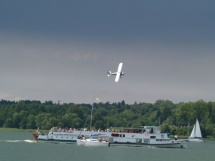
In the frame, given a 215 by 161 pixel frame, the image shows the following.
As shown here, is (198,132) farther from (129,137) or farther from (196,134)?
(129,137)

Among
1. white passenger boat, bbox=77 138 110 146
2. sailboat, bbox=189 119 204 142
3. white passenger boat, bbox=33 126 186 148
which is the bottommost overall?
white passenger boat, bbox=77 138 110 146

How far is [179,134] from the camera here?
640 feet

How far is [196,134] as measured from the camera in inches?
7426

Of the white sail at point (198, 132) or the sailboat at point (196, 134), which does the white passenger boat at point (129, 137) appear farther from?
the white sail at point (198, 132)

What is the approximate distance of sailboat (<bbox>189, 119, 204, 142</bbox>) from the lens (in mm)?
183250

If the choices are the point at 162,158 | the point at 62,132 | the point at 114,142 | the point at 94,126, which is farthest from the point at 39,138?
the point at 94,126

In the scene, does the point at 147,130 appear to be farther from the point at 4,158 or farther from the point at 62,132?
the point at 4,158

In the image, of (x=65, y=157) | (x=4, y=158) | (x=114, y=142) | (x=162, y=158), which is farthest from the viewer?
(x=114, y=142)

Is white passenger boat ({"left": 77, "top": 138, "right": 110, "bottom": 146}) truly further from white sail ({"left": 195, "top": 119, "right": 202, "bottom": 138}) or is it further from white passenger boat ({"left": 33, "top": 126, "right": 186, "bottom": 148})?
white sail ({"left": 195, "top": 119, "right": 202, "bottom": 138})

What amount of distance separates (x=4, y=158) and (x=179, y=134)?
409 feet

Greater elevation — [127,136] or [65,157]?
[127,136]

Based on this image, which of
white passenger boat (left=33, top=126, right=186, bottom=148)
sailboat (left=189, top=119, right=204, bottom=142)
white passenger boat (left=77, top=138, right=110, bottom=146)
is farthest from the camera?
sailboat (left=189, top=119, right=204, bottom=142)

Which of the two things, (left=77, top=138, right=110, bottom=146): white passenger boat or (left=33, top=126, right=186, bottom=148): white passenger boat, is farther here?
(left=33, top=126, right=186, bottom=148): white passenger boat

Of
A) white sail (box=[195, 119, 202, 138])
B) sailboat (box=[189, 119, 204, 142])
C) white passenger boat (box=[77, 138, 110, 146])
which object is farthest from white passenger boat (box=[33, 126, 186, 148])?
white sail (box=[195, 119, 202, 138])
